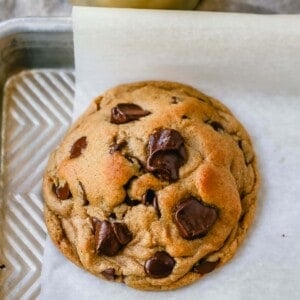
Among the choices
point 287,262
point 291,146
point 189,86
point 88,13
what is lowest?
point 287,262

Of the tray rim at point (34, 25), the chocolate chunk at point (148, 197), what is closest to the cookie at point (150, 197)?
the chocolate chunk at point (148, 197)

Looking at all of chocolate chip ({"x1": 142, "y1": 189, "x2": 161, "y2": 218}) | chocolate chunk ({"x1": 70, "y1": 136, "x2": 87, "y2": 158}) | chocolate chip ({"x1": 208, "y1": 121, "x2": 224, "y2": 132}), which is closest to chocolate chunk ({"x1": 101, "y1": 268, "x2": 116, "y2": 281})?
chocolate chip ({"x1": 142, "y1": 189, "x2": 161, "y2": 218})

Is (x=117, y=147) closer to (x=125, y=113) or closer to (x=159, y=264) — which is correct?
(x=125, y=113)

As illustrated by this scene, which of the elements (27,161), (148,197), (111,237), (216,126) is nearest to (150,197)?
(148,197)

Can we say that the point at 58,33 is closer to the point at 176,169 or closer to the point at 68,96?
the point at 68,96

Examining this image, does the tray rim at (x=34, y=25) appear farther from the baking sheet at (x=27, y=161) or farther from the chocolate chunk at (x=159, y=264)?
the chocolate chunk at (x=159, y=264)

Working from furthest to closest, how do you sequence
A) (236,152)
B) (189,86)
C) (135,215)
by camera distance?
(189,86) → (236,152) → (135,215)

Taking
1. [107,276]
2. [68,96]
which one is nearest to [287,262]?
[107,276]
